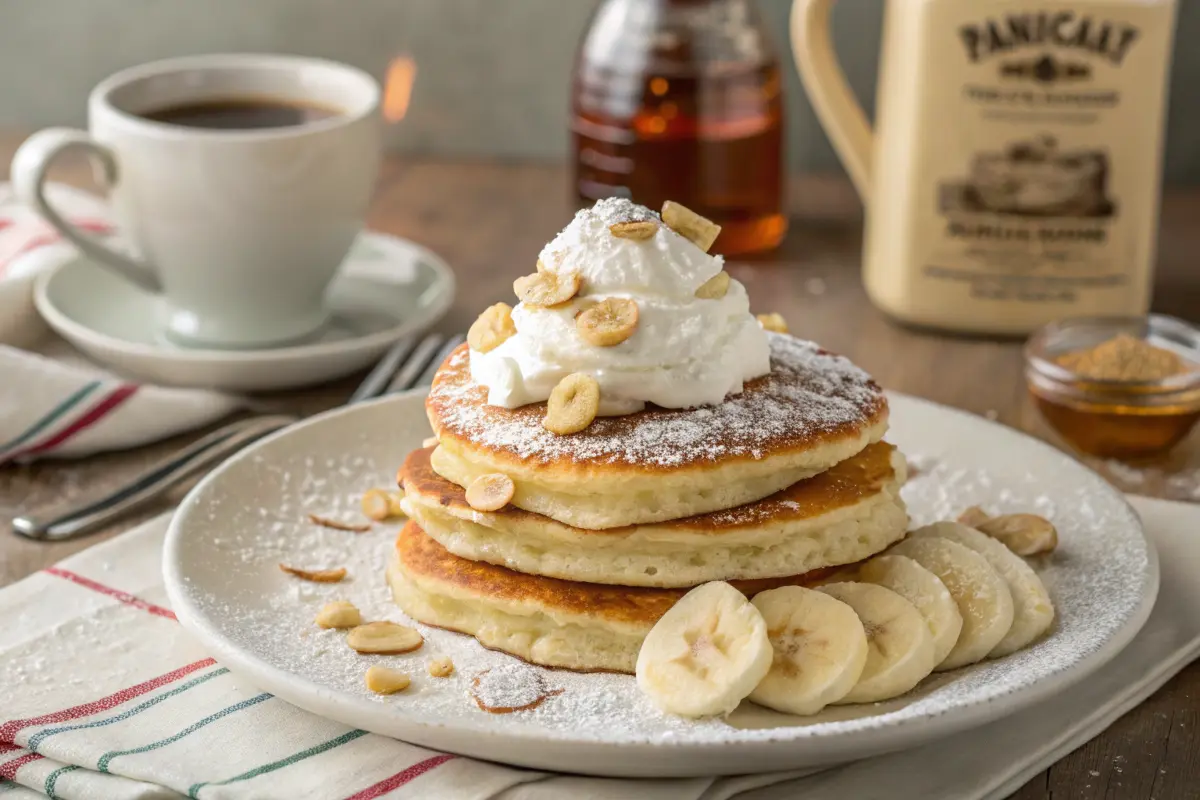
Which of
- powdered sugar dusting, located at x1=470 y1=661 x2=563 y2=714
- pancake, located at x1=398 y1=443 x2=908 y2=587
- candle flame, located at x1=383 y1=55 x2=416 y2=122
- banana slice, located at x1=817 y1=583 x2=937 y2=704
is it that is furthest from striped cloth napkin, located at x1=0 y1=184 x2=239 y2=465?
candle flame, located at x1=383 y1=55 x2=416 y2=122

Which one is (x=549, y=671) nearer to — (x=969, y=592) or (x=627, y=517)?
(x=627, y=517)

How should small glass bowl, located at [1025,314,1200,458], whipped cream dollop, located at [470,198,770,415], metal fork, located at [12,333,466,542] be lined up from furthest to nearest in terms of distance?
small glass bowl, located at [1025,314,1200,458] → metal fork, located at [12,333,466,542] → whipped cream dollop, located at [470,198,770,415]

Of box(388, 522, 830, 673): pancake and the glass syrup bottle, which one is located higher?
the glass syrup bottle

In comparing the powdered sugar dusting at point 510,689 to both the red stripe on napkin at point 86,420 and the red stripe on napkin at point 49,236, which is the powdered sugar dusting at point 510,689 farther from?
the red stripe on napkin at point 49,236

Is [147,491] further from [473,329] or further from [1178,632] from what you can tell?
[1178,632]

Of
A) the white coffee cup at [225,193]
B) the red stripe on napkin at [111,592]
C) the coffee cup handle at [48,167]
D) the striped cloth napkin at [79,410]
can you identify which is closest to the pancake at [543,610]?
the red stripe on napkin at [111,592]

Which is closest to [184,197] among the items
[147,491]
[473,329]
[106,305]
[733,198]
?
[106,305]

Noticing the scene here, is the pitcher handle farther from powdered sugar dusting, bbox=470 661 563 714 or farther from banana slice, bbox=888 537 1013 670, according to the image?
powdered sugar dusting, bbox=470 661 563 714
